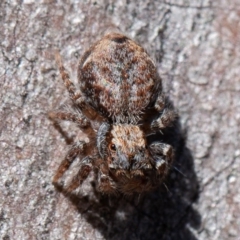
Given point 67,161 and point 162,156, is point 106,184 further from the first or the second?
point 162,156

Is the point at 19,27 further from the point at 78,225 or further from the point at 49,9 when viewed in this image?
the point at 78,225

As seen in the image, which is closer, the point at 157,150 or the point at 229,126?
the point at 157,150

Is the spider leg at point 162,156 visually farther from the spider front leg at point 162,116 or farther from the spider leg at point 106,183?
the spider leg at point 106,183

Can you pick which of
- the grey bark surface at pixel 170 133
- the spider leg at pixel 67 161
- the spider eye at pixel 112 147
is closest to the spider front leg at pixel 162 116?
the grey bark surface at pixel 170 133

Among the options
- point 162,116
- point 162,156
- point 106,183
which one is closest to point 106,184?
point 106,183

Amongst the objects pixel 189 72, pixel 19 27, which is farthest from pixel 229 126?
pixel 19 27

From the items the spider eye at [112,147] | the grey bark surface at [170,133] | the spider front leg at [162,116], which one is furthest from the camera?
the spider front leg at [162,116]

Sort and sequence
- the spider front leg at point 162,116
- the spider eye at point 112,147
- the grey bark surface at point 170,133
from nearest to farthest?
the grey bark surface at point 170,133, the spider eye at point 112,147, the spider front leg at point 162,116
